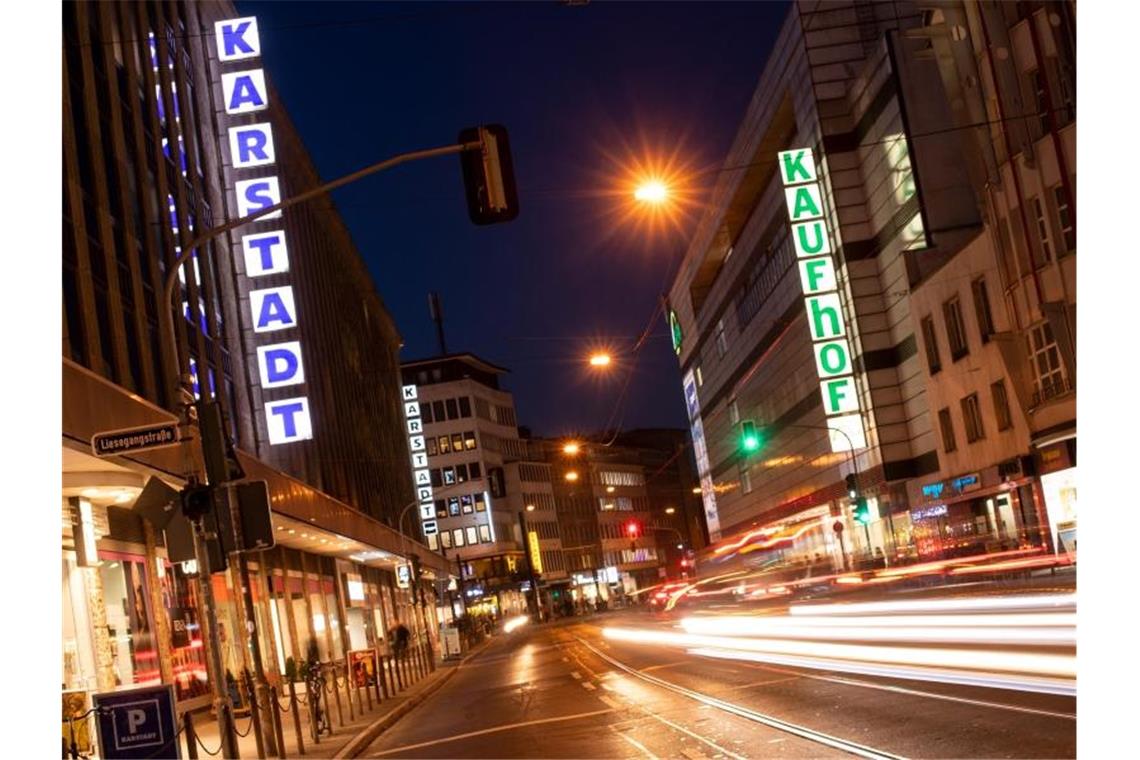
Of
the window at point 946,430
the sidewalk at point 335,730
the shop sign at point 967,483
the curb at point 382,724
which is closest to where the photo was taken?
the sidewalk at point 335,730

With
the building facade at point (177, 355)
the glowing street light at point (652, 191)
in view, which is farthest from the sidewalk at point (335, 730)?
the glowing street light at point (652, 191)

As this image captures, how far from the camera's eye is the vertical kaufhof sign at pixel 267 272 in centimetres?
4009

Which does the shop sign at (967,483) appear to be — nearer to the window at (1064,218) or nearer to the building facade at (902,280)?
the building facade at (902,280)

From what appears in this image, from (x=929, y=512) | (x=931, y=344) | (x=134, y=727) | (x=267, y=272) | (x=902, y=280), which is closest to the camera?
(x=134, y=727)

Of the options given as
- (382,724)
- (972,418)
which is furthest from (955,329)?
(382,724)

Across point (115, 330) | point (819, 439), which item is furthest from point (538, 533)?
point (115, 330)

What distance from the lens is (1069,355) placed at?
38094mm

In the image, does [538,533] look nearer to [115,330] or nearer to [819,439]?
[819,439]

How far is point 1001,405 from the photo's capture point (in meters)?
47.2

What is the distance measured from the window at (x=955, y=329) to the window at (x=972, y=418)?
1.64 meters

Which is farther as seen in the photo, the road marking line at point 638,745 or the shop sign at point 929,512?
the shop sign at point 929,512

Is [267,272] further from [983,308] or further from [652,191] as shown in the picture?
[983,308]

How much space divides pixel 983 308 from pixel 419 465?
221 ft

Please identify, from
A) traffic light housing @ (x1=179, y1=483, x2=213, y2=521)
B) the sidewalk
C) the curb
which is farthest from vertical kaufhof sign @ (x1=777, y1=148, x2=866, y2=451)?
traffic light housing @ (x1=179, y1=483, x2=213, y2=521)
